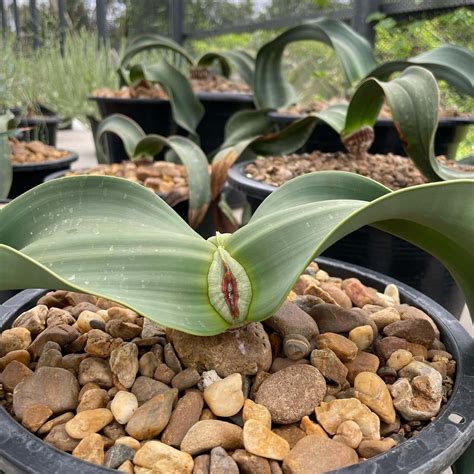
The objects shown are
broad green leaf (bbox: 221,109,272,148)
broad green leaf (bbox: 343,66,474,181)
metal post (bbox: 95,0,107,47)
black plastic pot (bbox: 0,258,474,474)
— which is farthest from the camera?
metal post (bbox: 95,0,107,47)

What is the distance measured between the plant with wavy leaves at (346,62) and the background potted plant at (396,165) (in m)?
0.25

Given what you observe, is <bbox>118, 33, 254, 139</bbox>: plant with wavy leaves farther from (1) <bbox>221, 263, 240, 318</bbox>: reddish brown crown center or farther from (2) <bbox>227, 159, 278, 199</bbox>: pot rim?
(1) <bbox>221, 263, 240, 318</bbox>: reddish brown crown center

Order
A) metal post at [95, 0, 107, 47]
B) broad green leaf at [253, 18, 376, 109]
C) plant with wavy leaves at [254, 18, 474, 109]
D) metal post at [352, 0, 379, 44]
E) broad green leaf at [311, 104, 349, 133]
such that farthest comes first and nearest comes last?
metal post at [95, 0, 107, 47]
metal post at [352, 0, 379, 44]
broad green leaf at [253, 18, 376, 109]
plant with wavy leaves at [254, 18, 474, 109]
broad green leaf at [311, 104, 349, 133]

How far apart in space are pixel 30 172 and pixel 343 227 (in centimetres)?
137

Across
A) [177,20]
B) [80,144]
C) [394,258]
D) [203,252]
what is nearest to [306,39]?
[394,258]

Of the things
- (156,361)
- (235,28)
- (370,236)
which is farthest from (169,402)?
(235,28)

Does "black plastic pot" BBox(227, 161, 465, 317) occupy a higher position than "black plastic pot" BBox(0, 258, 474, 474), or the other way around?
"black plastic pot" BBox(0, 258, 474, 474)

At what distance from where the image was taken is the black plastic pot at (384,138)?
60.2 inches

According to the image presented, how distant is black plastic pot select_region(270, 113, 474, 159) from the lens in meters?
1.53

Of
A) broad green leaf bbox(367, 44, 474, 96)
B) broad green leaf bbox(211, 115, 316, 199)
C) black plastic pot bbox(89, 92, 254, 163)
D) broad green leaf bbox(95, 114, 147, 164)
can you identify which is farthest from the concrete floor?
broad green leaf bbox(367, 44, 474, 96)

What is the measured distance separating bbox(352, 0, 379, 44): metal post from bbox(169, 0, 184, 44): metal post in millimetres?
2090

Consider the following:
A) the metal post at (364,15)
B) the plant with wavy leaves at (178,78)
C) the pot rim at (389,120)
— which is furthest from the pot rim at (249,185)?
the metal post at (364,15)

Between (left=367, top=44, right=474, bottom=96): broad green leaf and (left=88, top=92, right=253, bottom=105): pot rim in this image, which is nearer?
(left=367, top=44, right=474, bottom=96): broad green leaf

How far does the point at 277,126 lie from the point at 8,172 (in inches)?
30.3
